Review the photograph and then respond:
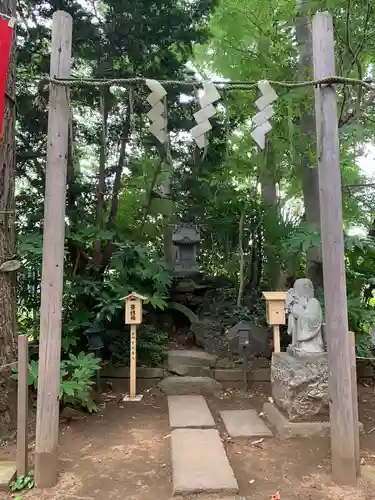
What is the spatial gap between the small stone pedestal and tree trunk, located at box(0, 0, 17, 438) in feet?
9.07

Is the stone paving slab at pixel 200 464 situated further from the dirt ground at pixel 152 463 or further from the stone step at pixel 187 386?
the stone step at pixel 187 386

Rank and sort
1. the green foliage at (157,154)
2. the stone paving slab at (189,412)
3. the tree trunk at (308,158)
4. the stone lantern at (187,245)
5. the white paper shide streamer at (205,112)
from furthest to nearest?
the stone lantern at (187,245) → the tree trunk at (308,158) → the green foliage at (157,154) → the stone paving slab at (189,412) → the white paper shide streamer at (205,112)

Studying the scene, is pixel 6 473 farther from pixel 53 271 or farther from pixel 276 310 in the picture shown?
pixel 276 310

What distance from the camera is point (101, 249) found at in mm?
6699

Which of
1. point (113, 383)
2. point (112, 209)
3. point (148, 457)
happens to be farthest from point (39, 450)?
point (112, 209)

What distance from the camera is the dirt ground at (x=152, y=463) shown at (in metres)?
2.90

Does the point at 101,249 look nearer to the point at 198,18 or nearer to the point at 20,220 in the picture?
the point at 20,220

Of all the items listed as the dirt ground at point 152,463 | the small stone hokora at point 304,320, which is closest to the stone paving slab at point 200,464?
the dirt ground at point 152,463

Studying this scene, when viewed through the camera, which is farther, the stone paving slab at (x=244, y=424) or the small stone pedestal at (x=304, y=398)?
the stone paving slab at (x=244, y=424)

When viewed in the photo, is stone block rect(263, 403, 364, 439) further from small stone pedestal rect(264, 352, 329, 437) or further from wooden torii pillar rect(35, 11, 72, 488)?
wooden torii pillar rect(35, 11, 72, 488)

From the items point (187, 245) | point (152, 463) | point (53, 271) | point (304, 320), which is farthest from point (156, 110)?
point (187, 245)

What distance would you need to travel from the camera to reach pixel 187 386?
18.7ft

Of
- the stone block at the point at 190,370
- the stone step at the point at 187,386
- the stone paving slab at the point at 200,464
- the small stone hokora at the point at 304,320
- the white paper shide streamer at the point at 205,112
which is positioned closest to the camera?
the stone paving slab at the point at 200,464

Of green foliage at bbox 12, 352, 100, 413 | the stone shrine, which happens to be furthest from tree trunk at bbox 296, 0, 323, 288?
green foliage at bbox 12, 352, 100, 413
